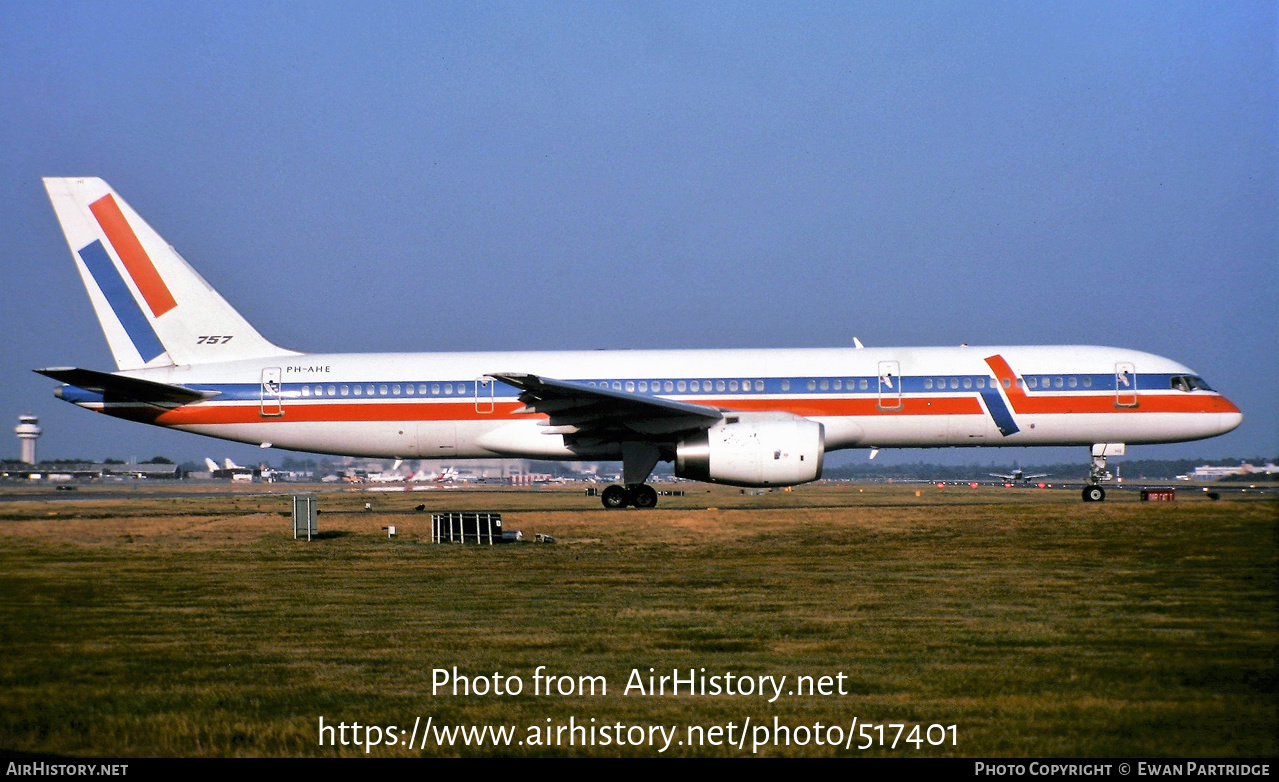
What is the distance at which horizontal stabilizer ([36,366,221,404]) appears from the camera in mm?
25000

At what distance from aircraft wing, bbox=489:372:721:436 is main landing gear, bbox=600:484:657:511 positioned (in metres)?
1.51

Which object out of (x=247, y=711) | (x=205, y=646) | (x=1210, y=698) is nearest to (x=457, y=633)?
(x=205, y=646)

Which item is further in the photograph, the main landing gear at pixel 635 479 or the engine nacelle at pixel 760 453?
the main landing gear at pixel 635 479

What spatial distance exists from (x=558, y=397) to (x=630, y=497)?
10.8 feet

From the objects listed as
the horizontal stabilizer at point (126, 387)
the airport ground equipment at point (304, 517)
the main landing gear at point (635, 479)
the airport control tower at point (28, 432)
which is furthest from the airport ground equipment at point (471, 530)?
the airport control tower at point (28, 432)

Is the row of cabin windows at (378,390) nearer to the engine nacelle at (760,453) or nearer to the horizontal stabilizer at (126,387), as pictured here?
the horizontal stabilizer at (126,387)

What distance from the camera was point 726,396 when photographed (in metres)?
25.8

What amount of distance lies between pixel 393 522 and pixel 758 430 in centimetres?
759

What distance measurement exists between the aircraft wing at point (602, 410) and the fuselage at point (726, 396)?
637 mm

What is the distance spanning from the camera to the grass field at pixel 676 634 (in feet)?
23.2

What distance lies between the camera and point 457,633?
34.0ft

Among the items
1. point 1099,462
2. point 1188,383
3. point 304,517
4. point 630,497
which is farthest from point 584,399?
point 1188,383

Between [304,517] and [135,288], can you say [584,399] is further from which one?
[135,288]
